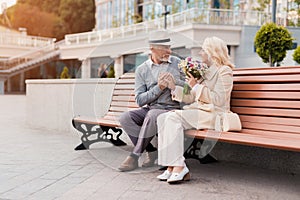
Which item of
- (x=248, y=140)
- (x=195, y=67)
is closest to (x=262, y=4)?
(x=195, y=67)

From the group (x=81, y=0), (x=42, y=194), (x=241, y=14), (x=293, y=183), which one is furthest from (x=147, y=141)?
(x=81, y=0)

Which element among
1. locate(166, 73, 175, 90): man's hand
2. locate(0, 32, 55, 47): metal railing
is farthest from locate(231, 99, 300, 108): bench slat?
locate(0, 32, 55, 47): metal railing

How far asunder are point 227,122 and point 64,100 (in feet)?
11.8

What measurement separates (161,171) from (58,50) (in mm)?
27050

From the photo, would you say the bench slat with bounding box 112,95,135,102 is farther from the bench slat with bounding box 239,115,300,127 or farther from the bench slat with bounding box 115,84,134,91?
the bench slat with bounding box 239,115,300,127

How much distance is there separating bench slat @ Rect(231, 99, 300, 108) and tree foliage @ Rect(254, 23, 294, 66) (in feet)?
21.5

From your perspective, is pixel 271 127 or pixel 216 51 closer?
pixel 271 127

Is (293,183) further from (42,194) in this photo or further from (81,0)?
(81,0)

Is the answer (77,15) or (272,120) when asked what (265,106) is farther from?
(77,15)

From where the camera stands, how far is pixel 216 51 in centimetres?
387

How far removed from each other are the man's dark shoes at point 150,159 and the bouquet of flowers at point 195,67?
3.21 feet

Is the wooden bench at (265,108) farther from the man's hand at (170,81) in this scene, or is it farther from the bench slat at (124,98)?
the bench slat at (124,98)

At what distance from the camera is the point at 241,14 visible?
62.0 ft

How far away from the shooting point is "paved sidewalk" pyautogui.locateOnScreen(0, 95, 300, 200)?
10.7 feet
